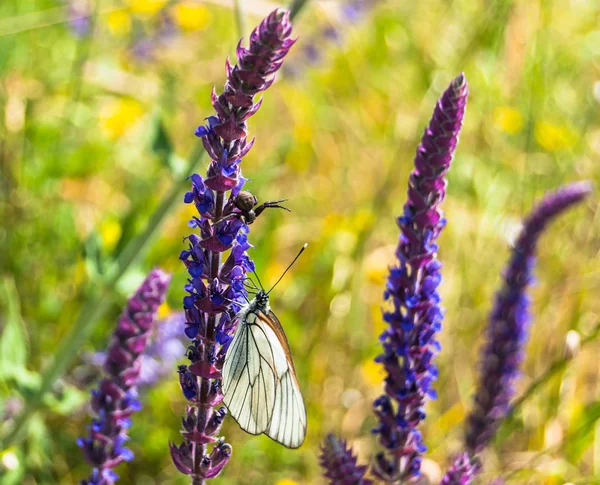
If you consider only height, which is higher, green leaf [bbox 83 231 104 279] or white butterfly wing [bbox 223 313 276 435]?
green leaf [bbox 83 231 104 279]

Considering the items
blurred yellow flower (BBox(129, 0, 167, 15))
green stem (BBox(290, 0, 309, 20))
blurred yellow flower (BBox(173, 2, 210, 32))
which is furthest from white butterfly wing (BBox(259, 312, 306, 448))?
blurred yellow flower (BBox(173, 2, 210, 32))

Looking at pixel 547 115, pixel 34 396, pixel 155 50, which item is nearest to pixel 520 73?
pixel 547 115

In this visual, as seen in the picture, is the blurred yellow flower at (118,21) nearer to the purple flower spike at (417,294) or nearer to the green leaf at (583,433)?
Answer: the purple flower spike at (417,294)

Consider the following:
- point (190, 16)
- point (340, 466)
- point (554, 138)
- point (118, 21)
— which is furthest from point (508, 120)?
point (340, 466)

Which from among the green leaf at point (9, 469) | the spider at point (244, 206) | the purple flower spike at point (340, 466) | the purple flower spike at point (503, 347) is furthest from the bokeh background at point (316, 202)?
the spider at point (244, 206)

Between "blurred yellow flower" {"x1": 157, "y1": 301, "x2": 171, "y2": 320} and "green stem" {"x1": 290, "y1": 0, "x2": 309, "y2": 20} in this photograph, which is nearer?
"green stem" {"x1": 290, "y1": 0, "x2": 309, "y2": 20}

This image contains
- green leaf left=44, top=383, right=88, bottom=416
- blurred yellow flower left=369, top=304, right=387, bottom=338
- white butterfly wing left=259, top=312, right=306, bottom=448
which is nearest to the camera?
white butterfly wing left=259, top=312, right=306, bottom=448

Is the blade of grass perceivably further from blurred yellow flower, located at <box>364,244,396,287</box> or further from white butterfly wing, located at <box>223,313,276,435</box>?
blurred yellow flower, located at <box>364,244,396,287</box>
